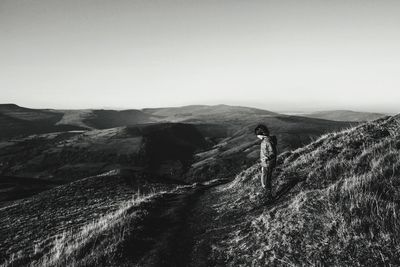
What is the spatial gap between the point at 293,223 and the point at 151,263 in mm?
3841

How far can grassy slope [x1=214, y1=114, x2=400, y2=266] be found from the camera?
603cm

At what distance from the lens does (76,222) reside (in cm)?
1845

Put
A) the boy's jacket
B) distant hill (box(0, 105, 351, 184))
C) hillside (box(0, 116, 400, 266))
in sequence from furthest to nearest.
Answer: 1. distant hill (box(0, 105, 351, 184))
2. the boy's jacket
3. hillside (box(0, 116, 400, 266))

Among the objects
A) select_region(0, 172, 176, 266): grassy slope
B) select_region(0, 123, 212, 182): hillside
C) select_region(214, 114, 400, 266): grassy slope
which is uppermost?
select_region(214, 114, 400, 266): grassy slope

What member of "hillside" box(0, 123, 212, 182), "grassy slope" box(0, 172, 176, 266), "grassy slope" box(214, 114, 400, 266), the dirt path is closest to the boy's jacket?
"grassy slope" box(214, 114, 400, 266)

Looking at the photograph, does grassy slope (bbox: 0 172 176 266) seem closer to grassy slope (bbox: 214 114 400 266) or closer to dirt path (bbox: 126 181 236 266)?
dirt path (bbox: 126 181 236 266)

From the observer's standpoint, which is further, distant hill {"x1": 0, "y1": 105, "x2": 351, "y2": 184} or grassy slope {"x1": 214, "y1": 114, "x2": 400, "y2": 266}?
distant hill {"x1": 0, "y1": 105, "x2": 351, "y2": 184}

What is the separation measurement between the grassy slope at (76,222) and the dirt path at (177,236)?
0.67 m

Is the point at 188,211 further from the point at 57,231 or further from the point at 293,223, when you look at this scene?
the point at 57,231

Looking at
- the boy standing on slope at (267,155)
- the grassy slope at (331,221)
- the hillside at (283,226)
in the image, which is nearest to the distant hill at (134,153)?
the hillside at (283,226)

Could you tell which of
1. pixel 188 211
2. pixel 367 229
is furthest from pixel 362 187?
pixel 188 211

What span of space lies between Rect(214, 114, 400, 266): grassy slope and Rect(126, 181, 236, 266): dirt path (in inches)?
24.3

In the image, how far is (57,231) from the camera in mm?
16891

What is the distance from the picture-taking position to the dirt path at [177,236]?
314 inches
